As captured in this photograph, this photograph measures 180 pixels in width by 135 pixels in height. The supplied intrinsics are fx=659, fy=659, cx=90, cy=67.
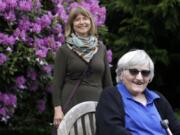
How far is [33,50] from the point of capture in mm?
6656

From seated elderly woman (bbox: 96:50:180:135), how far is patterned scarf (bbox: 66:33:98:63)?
1.59 meters

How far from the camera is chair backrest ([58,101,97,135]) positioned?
380 centimetres

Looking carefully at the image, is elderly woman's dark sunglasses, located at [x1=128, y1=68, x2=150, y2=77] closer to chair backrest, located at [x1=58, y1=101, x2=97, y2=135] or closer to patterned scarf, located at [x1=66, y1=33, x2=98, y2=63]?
chair backrest, located at [x1=58, y1=101, x2=97, y2=135]

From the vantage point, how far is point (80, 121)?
12.9ft

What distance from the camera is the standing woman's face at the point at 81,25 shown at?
5.62 meters

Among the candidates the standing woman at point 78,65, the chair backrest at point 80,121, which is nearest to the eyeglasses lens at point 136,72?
the chair backrest at point 80,121

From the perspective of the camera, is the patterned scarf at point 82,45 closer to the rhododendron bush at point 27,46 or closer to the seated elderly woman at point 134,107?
the rhododendron bush at point 27,46

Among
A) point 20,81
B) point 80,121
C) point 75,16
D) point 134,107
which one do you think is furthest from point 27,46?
point 134,107

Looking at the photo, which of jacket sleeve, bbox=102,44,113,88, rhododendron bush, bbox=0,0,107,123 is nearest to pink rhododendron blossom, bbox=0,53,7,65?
rhododendron bush, bbox=0,0,107,123

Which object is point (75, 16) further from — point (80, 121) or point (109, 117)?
point (109, 117)

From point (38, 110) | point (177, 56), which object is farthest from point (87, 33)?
point (177, 56)

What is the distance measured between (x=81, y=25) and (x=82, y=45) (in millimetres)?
174

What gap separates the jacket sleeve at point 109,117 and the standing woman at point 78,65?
1711mm

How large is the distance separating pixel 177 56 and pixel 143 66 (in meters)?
6.09
